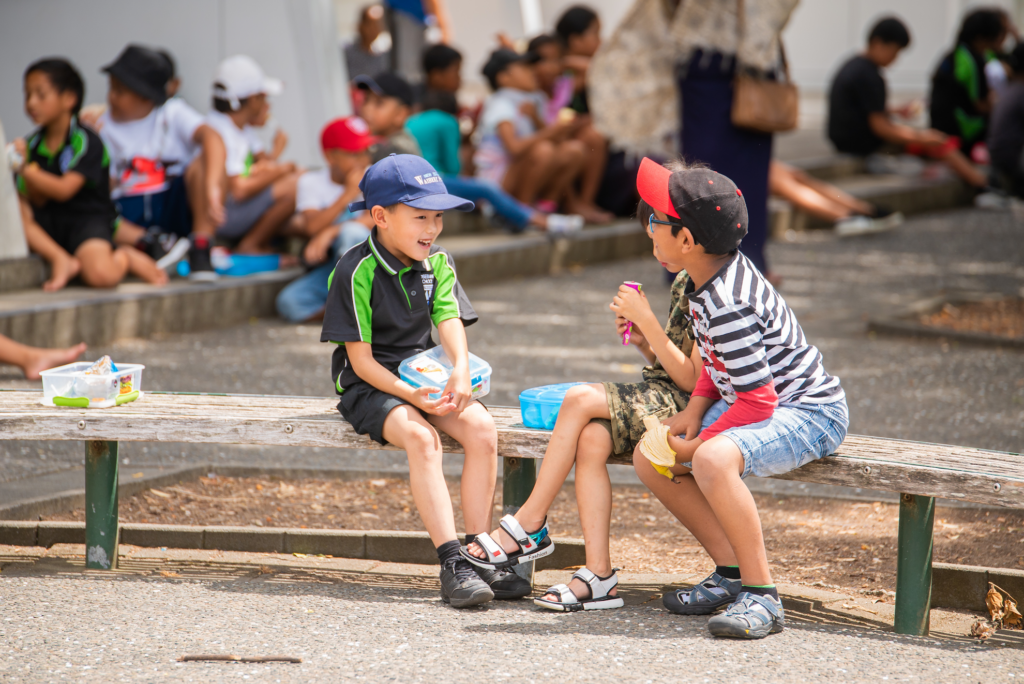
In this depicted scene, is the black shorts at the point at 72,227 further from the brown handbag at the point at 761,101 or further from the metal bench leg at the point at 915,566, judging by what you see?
the metal bench leg at the point at 915,566

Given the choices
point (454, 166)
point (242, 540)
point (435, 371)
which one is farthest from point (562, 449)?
point (454, 166)

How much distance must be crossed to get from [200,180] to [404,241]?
4.23 m

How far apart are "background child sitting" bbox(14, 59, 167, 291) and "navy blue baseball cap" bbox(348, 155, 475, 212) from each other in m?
3.43

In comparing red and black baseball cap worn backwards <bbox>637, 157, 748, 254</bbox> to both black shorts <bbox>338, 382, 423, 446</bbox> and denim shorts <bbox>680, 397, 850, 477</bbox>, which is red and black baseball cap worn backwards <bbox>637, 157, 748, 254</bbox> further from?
black shorts <bbox>338, 382, 423, 446</bbox>

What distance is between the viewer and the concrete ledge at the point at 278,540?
3908mm

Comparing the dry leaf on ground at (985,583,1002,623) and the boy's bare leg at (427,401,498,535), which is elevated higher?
the boy's bare leg at (427,401,498,535)

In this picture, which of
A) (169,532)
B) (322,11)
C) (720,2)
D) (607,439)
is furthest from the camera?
(322,11)

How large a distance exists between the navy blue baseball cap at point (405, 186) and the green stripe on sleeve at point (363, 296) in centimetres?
20

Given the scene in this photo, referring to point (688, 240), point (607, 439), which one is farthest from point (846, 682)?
point (688, 240)

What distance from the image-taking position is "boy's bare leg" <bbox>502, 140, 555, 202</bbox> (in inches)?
368

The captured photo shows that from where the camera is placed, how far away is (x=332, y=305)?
3555mm

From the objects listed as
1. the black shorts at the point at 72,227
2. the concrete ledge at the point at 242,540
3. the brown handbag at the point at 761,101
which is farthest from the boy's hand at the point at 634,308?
the black shorts at the point at 72,227

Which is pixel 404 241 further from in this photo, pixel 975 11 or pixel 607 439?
pixel 975 11

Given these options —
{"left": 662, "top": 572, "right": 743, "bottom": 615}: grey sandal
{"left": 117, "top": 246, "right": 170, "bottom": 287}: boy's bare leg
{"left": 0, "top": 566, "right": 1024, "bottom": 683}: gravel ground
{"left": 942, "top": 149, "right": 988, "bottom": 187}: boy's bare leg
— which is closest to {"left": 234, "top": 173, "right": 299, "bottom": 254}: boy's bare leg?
{"left": 117, "top": 246, "right": 170, "bottom": 287}: boy's bare leg
